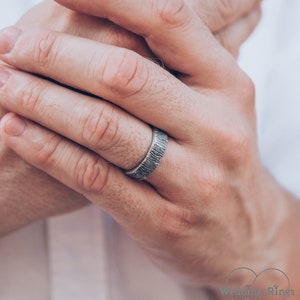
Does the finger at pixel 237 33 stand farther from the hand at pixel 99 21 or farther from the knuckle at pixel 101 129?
the knuckle at pixel 101 129

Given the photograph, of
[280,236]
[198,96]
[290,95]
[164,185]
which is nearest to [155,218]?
[164,185]

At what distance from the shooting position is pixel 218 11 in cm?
74

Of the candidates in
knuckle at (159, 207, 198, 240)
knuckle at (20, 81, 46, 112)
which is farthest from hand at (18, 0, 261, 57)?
knuckle at (159, 207, 198, 240)

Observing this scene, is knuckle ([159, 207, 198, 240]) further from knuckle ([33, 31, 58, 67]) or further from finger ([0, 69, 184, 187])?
knuckle ([33, 31, 58, 67])

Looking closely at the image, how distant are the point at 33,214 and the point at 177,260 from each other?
228 millimetres

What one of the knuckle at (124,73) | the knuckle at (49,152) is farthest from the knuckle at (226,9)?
the knuckle at (49,152)

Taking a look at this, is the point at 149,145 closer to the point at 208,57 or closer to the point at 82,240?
the point at 208,57

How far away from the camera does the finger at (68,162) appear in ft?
1.99

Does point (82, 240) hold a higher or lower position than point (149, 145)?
lower

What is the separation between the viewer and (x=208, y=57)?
2.11ft

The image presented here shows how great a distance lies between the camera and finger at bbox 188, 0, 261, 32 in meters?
0.72

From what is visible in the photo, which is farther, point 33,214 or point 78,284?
point 78,284

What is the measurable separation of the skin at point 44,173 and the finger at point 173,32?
0.12 ft

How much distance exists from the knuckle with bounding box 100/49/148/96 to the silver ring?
0.07 metres
